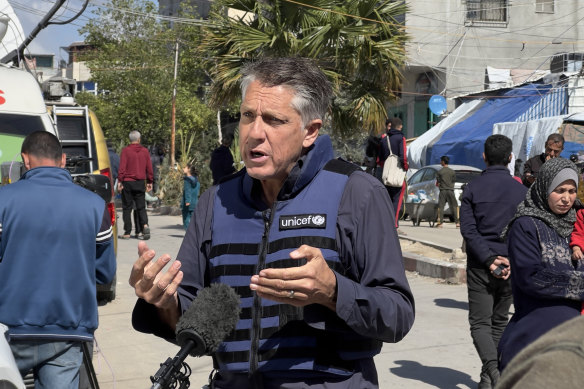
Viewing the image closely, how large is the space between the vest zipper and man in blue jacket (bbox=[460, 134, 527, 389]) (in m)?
3.58

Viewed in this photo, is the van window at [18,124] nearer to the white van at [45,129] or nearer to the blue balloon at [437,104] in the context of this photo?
the white van at [45,129]

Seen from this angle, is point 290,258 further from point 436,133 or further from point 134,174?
point 436,133

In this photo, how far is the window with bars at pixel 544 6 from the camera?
1291 inches

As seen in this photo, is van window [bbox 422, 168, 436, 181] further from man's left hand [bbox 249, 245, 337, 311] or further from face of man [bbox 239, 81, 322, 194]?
man's left hand [bbox 249, 245, 337, 311]

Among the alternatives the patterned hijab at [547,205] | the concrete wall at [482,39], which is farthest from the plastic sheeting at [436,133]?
the patterned hijab at [547,205]

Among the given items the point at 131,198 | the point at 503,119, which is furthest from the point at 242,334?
the point at 503,119

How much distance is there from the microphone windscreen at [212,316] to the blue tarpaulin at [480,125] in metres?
22.7

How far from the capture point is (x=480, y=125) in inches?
1030

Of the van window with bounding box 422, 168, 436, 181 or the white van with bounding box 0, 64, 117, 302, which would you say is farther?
the van window with bounding box 422, 168, 436, 181

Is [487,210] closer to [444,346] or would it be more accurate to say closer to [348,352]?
[444,346]

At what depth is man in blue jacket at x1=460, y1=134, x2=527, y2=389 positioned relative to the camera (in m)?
5.97

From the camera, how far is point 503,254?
5.96 meters

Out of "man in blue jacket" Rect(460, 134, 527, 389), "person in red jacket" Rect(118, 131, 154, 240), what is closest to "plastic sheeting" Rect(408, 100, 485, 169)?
"person in red jacket" Rect(118, 131, 154, 240)

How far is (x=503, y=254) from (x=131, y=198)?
1084cm
